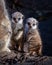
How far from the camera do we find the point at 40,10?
6988mm

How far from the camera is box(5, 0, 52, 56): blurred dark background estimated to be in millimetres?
6106

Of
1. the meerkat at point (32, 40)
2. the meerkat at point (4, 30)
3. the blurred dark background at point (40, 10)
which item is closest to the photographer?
the meerkat at point (4, 30)

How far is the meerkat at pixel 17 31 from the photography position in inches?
162

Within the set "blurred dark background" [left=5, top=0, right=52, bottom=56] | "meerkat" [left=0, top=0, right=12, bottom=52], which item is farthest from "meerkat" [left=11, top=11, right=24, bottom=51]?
"blurred dark background" [left=5, top=0, right=52, bottom=56]

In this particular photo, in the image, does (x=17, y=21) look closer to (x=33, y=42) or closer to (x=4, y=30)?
(x=33, y=42)

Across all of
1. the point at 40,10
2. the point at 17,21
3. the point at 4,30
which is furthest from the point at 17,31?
the point at 40,10

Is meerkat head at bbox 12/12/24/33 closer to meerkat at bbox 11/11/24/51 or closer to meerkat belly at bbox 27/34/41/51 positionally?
meerkat at bbox 11/11/24/51

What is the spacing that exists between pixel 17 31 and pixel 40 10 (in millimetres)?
2803

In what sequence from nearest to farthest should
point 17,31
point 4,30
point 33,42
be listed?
point 4,30 < point 33,42 < point 17,31

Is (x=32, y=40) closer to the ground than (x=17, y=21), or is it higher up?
closer to the ground

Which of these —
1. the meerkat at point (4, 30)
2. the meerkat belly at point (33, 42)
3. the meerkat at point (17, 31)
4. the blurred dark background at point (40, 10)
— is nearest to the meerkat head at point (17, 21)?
the meerkat at point (17, 31)

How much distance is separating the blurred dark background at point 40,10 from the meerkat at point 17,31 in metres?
1.55

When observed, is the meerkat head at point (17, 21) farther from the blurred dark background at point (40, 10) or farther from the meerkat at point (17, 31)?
the blurred dark background at point (40, 10)

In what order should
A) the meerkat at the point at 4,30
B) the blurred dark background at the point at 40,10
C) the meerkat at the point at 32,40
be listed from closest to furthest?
the meerkat at the point at 4,30
the meerkat at the point at 32,40
the blurred dark background at the point at 40,10
